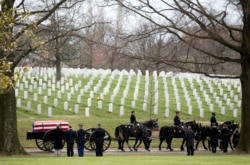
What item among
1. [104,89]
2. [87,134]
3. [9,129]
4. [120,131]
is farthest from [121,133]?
[104,89]

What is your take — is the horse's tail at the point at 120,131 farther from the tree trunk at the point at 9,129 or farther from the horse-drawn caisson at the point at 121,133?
the tree trunk at the point at 9,129

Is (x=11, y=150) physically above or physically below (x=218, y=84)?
below

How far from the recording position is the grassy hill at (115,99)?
34969mm

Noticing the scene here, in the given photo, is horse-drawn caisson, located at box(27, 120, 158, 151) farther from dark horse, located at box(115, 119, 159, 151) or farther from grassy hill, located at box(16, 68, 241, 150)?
grassy hill, located at box(16, 68, 241, 150)

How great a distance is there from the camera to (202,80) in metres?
56.1

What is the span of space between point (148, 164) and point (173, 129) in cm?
1030

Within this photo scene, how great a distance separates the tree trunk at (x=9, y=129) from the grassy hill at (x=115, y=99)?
5.21 metres

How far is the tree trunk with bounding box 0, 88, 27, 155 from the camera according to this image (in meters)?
23.1

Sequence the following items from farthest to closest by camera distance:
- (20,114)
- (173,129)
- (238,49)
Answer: (20,114), (173,129), (238,49)

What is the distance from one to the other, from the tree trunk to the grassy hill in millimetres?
5207

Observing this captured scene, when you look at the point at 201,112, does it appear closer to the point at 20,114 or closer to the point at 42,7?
the point at 20,114

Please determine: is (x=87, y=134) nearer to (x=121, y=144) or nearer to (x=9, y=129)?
(x=121, y=144)

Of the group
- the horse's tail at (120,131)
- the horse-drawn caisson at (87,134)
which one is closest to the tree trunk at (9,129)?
the horse-drawn caisson at (87,134)

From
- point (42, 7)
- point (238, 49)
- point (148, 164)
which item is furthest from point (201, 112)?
point (148, 164)
